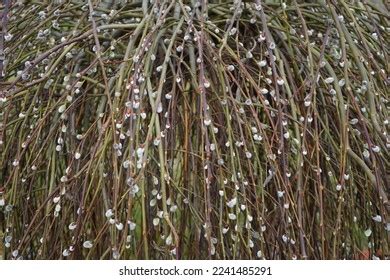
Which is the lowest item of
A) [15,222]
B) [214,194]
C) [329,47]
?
[15,222]

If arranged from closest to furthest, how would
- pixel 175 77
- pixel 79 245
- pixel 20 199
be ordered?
pixel 175 77, pixel 79 245, pixel 20 199

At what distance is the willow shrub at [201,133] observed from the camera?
1.22 m

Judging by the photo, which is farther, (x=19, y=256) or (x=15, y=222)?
(x=15, y=222)

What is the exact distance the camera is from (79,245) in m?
1.35

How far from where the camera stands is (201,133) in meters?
1.30

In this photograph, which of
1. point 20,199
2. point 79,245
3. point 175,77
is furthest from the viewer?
point 20,199

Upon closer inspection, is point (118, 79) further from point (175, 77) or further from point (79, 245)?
point (79, 245)

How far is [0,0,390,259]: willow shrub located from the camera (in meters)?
1.22

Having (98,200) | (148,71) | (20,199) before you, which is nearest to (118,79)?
(148,71)

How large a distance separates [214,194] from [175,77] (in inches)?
9.6

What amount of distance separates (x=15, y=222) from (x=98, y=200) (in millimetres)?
256
